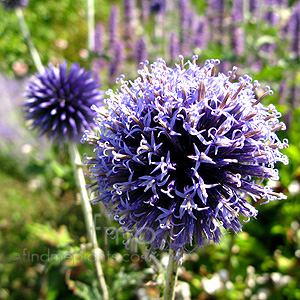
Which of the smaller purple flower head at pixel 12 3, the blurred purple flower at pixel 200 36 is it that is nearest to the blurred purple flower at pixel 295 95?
the blurred purple flower at pixel 200 36

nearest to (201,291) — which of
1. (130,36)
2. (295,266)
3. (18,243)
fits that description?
(295,266)

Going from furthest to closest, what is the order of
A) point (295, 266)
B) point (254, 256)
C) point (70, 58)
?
point (70, 58) → point (254, 256) → point (295, 266)

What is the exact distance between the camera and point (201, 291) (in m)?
2.43

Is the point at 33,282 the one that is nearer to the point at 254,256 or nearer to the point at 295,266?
the point at 254,256

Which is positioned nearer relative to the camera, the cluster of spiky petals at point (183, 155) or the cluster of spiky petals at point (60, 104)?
the cluster of spiky petals at point (183, 155)

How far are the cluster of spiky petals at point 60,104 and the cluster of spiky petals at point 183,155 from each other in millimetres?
881

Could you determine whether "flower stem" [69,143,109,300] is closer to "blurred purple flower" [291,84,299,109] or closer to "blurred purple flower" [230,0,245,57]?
"blurred purple flower" [230,0,245,57]

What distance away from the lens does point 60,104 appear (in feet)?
6.83

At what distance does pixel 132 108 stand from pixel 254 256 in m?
2.08

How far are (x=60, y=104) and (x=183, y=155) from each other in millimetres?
1207

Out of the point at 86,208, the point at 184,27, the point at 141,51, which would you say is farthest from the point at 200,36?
the point at 86,208

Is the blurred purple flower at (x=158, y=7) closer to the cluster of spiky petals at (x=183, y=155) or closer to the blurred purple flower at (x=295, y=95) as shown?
the blurred purple flower at (x=295, y=95)

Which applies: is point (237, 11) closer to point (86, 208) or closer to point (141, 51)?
point (141, 51)

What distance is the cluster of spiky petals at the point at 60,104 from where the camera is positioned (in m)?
2.06
